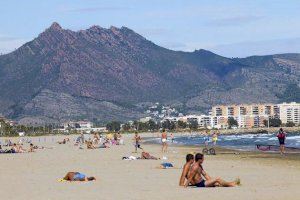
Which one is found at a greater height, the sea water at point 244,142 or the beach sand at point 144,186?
the sea water at point 244,142

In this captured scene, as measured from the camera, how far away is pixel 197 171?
18.0 metres

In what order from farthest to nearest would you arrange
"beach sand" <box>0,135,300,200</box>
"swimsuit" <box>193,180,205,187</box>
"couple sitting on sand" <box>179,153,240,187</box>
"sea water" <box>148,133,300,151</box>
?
"sea water" <box>148,133,300,151</box>
"swimsuit" <box>193,180,205,187</box>
"couple sitting on sand" <box>179,153,240,187</box>
"beach sand" <box>0,135,300,200</box>

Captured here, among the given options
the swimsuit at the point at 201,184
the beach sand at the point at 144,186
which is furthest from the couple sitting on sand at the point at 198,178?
the beach sand at the point at 144,186

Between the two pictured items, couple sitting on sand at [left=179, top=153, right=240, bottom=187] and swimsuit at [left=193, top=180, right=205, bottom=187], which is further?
swimsuit at [left=193, top=180, right=205, bottom=187]

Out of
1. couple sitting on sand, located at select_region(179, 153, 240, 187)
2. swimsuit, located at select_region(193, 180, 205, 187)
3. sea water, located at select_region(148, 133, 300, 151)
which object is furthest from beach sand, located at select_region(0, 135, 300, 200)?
sea water, located at select_region(148, 133, 300, 151)

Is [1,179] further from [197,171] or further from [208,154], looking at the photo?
[208,154]

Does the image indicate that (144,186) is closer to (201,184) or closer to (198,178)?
(198,178)

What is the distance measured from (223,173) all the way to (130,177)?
3.34 metres

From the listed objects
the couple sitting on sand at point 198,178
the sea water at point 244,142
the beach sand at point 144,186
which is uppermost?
the sea water at point 244,142

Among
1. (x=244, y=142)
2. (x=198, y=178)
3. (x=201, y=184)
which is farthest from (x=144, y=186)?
(x=244, y=142)

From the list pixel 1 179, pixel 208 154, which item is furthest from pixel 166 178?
pixel 208 154

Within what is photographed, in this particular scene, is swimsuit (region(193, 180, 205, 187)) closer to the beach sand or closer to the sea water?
the beach sand

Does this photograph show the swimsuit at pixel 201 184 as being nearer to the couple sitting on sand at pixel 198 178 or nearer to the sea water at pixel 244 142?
the couple sitting on sand at pixel 198 178

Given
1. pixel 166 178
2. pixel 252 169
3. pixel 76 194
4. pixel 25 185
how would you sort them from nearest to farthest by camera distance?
pixel 76 194, pixel 25 185, pixel 166 178, pixel 252 169
